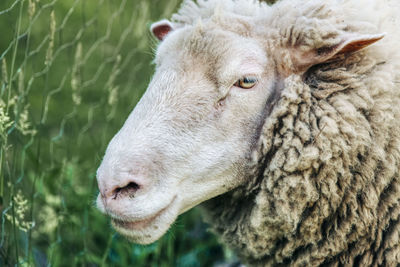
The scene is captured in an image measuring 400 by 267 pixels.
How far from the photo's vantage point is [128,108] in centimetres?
443

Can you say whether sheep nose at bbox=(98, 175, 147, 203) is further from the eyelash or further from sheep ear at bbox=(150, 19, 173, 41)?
sheep ear at bbox=(150, 19, 173, 41)

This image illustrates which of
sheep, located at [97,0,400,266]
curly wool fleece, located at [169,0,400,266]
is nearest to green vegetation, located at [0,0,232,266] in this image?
sheep, located at [97,0,400,266]

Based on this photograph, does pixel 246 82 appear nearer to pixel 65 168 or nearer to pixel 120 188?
pixel 120 188

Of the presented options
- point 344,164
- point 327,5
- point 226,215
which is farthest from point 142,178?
point 327,5

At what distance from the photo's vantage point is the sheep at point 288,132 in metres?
2.30

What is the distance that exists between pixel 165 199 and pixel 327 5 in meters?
1.22

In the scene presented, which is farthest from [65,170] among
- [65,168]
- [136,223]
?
[136,223]

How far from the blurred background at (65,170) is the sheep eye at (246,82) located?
2.79 feet

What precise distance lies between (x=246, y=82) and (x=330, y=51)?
42 centimetres

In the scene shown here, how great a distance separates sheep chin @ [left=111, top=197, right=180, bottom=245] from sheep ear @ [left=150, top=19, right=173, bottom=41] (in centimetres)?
119

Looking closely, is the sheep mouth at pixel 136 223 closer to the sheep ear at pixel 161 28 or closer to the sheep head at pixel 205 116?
the sheep head at pixel 205 116

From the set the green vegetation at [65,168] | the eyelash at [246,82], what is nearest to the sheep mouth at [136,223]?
the green vegetation at [65,168]

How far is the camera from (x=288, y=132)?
2352mm

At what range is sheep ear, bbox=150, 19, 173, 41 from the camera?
3.01 meters
